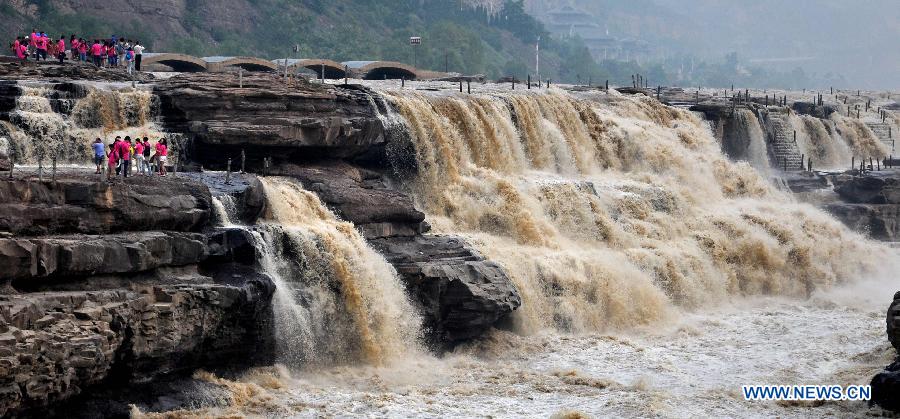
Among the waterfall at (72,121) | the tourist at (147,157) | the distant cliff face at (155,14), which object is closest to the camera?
the tourist at (147,157)

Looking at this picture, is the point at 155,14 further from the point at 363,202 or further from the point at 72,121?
the point at 363,202

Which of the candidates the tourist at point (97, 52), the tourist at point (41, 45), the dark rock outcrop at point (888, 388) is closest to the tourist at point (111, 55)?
the tourist at point (97, 52)

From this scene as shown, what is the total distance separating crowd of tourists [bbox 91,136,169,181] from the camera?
3116 centimetres

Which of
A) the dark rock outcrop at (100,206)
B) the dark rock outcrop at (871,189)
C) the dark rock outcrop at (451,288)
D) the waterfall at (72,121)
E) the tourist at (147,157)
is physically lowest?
the dark rock outcrop at (451,288)

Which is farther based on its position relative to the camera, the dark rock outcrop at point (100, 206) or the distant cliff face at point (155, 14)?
the distant cliff face at point (155, 14)

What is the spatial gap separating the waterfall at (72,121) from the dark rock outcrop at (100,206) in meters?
5.76

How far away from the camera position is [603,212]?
45.5m

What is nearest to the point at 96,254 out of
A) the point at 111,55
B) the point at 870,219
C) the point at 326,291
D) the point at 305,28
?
the point at 326,291

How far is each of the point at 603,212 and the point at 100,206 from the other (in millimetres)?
21294

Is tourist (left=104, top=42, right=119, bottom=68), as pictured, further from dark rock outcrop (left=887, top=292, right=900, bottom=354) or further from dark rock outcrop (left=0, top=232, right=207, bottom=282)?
dark rock outcrop (left=887, top=292, right=900, bottom=354)

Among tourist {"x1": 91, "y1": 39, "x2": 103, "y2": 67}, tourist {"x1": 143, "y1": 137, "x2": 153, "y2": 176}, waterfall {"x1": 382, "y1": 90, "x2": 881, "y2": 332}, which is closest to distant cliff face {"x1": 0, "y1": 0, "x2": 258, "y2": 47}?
tourist {"x1": 91, "y1": 39, "x2": 103, "y2": 67}

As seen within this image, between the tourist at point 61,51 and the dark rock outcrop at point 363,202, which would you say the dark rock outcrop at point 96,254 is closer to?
the dark rock outcrop at point 363,202

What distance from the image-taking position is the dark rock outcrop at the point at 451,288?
35.8m

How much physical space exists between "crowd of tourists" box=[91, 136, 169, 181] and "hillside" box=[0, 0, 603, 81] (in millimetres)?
56107
